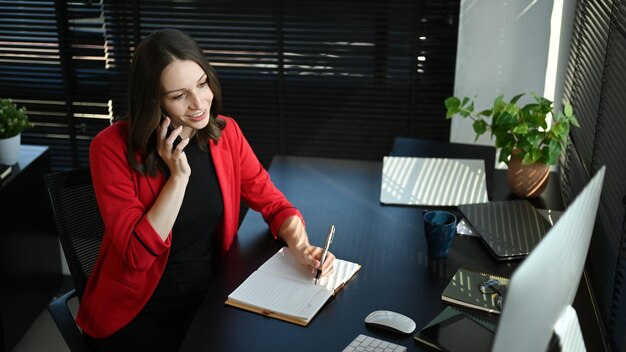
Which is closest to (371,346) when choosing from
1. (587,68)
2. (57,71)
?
(587,68)

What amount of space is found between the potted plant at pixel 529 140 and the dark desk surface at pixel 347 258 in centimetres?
35

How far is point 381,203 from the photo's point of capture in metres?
2.35

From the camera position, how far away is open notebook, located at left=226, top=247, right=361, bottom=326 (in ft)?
5.73

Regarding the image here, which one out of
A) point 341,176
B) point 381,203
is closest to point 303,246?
point 381,203

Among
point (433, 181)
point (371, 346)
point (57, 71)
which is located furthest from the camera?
point (57, 71)

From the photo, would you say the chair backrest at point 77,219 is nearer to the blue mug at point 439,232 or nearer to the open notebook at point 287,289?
the open notebook at point 287,289

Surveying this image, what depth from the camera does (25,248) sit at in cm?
303

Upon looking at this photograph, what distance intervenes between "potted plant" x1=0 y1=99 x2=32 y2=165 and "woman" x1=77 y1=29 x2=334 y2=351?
1015 millimetres

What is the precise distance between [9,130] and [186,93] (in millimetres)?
1193

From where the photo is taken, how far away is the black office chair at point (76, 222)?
2.10m

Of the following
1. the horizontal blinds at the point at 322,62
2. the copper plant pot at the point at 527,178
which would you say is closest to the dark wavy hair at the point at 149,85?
the copper plant pot at the point at 527,178

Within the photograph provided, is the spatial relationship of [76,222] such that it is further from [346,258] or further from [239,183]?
[346,258]

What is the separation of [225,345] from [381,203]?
867 millimetres

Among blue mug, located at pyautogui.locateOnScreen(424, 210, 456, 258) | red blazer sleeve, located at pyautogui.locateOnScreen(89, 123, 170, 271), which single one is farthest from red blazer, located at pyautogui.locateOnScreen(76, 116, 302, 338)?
blue mug, located at pyautogui.locateOnScreen(424, 210, 456, 258)
